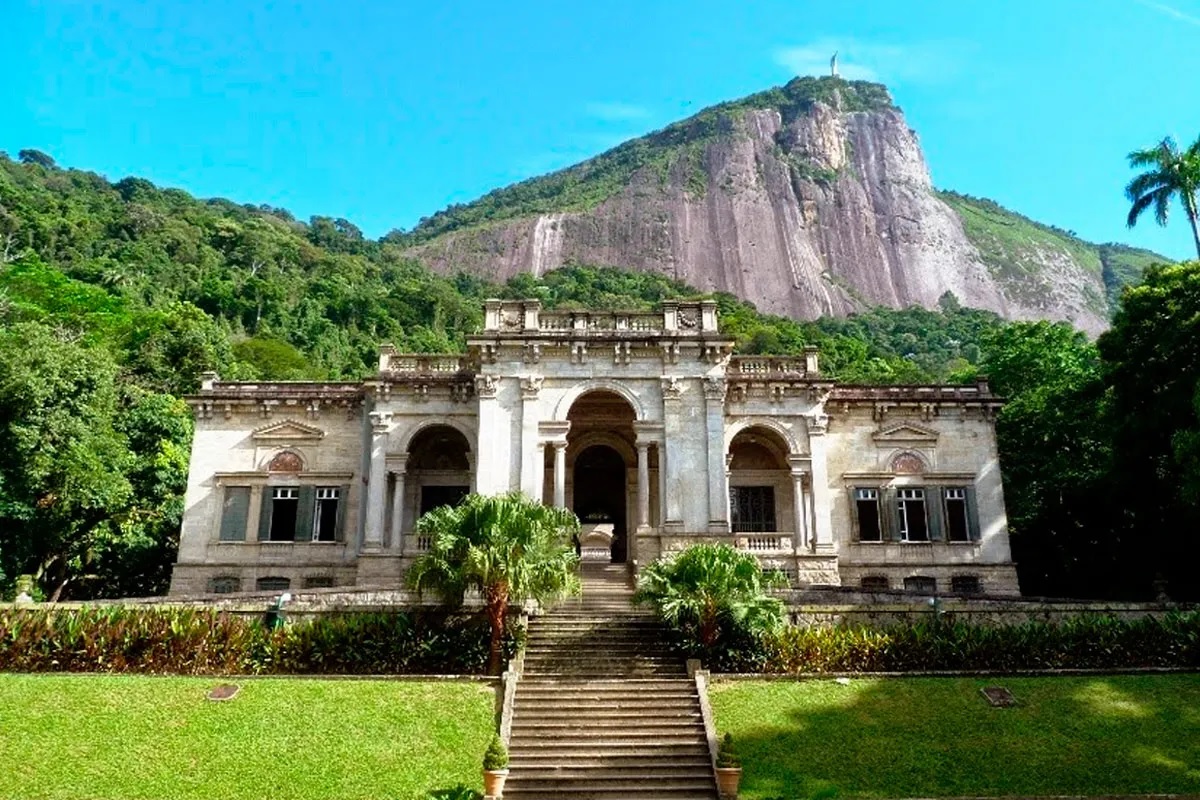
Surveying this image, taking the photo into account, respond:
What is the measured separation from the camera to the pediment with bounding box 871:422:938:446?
30109mm

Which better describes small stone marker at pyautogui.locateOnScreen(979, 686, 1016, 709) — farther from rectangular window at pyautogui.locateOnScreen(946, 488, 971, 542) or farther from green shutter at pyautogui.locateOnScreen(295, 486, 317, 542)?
green shutter at pyautogui.locateOnScreen(295, 486, 317, 542)

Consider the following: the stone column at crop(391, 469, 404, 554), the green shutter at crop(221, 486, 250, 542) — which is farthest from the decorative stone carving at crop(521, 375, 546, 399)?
the green shutter at crop(221, 486, 250, 542)

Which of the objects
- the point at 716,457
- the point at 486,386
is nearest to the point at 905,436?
the point at 716,457

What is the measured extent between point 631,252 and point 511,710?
11593 cm

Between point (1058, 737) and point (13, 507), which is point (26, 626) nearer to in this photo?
point (13, 507)

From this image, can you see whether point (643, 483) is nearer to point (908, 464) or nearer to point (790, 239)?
point (908, 464)

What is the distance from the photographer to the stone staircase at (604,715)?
47.5 feet

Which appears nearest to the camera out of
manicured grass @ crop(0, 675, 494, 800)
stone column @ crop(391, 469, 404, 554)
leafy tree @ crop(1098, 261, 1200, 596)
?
manicured grass @ crop(0, 675, 494, 800)

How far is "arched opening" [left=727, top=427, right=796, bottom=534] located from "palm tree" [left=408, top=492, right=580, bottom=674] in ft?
41.4

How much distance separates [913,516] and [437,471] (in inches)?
674

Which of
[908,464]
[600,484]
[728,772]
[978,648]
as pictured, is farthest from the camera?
[600,484]

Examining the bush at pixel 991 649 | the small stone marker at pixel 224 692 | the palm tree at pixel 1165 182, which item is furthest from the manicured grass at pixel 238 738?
the palm tree at pixel 1165 182

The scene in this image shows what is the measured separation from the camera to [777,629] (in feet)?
61.3

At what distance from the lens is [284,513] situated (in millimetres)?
29484
